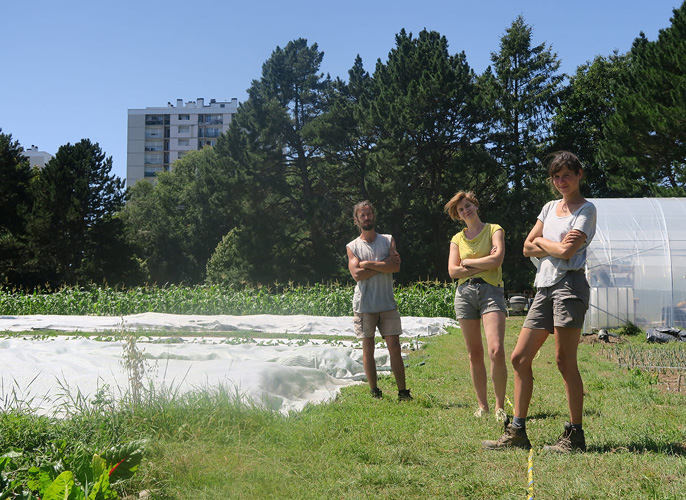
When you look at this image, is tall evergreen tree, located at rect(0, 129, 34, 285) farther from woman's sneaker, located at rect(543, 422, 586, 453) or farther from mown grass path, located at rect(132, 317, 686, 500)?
woman's sneaker, located at rect(543, 422, 586, 453)

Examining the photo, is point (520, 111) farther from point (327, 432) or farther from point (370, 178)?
point (327, 432)

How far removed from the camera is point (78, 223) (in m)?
36.6

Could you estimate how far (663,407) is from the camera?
5051mm

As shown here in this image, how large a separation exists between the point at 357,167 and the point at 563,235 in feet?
107

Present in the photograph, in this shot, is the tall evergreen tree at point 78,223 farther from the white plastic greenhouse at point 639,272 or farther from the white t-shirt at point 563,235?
the white t-shirt at point 563,235

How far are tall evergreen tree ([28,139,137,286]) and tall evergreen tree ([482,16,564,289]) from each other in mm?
22169

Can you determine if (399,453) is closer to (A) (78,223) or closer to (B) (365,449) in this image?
(B) (365,449)

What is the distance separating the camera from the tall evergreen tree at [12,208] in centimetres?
3369

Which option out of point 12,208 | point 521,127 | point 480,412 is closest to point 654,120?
point 521,127

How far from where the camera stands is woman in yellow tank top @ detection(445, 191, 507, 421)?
182 inches

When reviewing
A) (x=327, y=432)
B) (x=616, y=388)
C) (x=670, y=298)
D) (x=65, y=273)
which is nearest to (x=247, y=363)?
(x=327, y=432)

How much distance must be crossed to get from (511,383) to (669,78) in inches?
832

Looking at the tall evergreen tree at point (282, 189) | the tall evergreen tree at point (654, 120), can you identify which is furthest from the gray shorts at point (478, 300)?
the tall evergreen tree at point (282, 189)

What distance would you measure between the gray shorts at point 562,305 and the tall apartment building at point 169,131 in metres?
88.4
